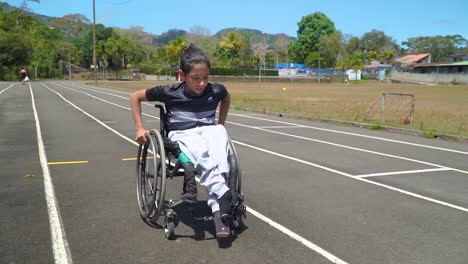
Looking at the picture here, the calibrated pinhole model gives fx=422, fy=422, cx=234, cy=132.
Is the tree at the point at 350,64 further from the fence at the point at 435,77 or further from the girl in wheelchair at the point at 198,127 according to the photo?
the girl in wheelchair at the point at 198,127

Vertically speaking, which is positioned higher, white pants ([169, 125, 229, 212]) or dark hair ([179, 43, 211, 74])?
dark hair ([179, 43, 211, 74])

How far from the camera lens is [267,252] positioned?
3.54 meters

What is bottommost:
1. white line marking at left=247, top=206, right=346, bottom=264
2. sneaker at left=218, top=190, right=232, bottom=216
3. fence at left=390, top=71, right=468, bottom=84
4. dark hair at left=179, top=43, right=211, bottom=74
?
white line marking at left=247, top=206, right=346, bottom=264

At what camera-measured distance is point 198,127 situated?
400 cm

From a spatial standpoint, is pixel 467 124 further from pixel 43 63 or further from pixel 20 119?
pixel 43 63

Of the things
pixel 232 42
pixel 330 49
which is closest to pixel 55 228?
pixel 232 42

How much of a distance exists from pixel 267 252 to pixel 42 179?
12.4ft

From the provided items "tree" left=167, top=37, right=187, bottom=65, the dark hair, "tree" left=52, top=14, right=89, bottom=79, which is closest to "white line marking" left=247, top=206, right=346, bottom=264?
the dark hair

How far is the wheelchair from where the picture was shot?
3.70m

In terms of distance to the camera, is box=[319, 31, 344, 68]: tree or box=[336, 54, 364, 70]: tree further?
box=[319, 31, 344, 68]: tree

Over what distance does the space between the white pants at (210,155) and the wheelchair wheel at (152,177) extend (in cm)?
22

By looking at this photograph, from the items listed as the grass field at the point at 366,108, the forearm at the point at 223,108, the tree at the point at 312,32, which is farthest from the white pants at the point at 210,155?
the tree at the point at 312,32

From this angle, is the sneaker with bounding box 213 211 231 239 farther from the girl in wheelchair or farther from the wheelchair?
Answer: the wheelchair

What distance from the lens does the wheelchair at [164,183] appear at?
370 centimetres
